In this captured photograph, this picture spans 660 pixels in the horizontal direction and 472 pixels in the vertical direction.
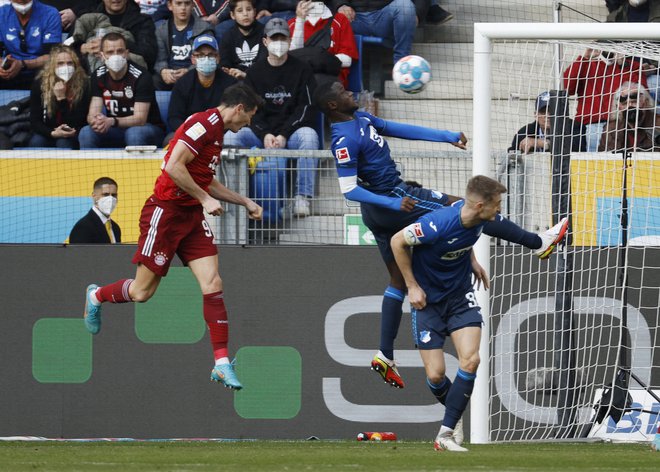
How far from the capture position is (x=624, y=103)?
33.2ft

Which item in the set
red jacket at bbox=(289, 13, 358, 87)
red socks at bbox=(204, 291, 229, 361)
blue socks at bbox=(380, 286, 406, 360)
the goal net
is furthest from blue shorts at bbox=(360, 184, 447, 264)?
red jacket at bbox=(289, 13, 358, 87)

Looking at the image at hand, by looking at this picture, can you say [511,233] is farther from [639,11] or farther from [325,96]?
[639,11]

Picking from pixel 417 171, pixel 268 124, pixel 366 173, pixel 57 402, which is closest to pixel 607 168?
pixel 417 171

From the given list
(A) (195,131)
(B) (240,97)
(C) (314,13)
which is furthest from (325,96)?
(C) (314,13)

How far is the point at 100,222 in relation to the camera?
11055 millimetres

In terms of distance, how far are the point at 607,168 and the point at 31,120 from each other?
6.07 meters

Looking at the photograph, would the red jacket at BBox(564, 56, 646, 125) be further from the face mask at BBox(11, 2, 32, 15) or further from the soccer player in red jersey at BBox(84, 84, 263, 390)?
the face mask at BBox(11, 2, 32, 15)

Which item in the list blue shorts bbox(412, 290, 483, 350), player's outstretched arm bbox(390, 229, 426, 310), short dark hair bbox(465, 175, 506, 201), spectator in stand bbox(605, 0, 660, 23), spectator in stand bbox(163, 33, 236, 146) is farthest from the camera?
spectator in stand bbox(605, 0, 660, 23)

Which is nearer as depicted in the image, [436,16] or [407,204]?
[407,204]

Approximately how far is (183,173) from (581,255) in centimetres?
395

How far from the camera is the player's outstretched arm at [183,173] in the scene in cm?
835

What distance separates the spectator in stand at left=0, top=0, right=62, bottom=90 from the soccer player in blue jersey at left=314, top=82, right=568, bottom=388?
18.4ft

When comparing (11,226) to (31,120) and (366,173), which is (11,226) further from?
(366,173)

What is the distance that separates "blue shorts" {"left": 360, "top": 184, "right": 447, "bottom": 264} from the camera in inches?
347
